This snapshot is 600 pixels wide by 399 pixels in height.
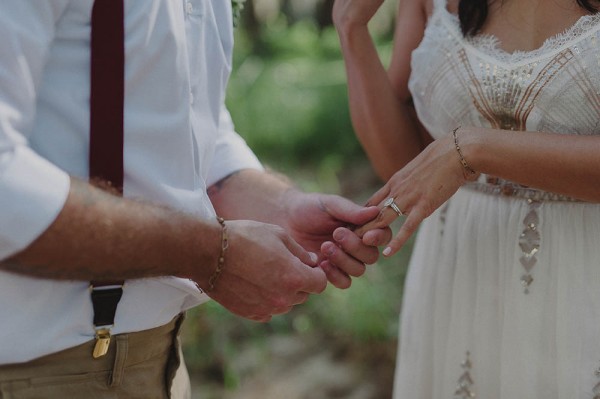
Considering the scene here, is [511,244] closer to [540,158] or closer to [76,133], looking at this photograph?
[540,158]

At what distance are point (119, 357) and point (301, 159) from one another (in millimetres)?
5104

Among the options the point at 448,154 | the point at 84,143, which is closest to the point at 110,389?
the point at 84,143

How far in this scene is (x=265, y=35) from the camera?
870 centimetres

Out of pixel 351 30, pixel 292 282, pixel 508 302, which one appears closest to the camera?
pixel 292 282

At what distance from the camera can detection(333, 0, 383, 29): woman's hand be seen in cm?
230

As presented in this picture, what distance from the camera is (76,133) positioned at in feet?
5.09

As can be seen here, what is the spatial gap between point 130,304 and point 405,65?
4.05 feet

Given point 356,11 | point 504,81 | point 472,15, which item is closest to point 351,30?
point 356,11

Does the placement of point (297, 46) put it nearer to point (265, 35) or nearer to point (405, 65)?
point (265, 35)

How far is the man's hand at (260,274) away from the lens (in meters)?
1.70

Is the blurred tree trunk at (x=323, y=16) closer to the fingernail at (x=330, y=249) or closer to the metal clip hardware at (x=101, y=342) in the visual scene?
the fingernail at (x=330, y=249)

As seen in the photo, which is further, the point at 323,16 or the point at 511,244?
the point at 323,16

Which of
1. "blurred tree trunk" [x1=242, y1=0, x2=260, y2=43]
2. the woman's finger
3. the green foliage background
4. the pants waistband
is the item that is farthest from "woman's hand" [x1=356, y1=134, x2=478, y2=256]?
"blurred tree trunk" [x1=242, y1=0, x2=260, y2=43]

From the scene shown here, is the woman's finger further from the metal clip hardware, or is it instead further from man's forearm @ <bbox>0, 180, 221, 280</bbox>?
the metal clip hardware
